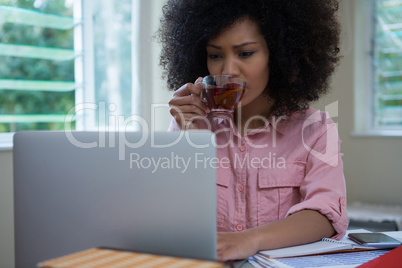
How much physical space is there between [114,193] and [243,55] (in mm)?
824

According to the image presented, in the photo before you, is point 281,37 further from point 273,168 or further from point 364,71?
point 364,71

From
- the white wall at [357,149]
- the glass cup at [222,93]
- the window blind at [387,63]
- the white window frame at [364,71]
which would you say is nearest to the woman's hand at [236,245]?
the glass cup at [222,93]

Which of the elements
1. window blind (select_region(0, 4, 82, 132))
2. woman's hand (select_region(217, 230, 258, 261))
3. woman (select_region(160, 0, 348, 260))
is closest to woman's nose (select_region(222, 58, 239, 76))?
woman (select_region(160, 0, 348, 260))

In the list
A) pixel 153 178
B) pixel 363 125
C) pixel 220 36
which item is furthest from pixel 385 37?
pixel 153 178

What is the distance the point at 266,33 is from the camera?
1.48 m

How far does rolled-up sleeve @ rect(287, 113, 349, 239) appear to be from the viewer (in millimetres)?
1201

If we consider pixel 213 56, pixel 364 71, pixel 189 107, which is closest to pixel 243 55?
pixel 213 56

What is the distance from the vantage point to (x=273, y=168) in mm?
1438

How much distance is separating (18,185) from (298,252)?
64cm

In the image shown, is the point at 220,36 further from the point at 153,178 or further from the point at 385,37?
the point at 385,37

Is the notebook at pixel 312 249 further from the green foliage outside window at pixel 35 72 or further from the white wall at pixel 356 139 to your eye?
the white wall at pixel 356 139

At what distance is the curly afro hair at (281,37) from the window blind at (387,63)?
79.1 inches

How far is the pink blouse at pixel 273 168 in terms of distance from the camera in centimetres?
140

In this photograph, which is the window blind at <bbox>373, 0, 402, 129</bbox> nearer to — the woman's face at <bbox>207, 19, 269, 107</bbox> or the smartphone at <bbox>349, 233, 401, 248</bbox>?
the woman's face at <bbox>207, 19, 269, 107</bbox>
